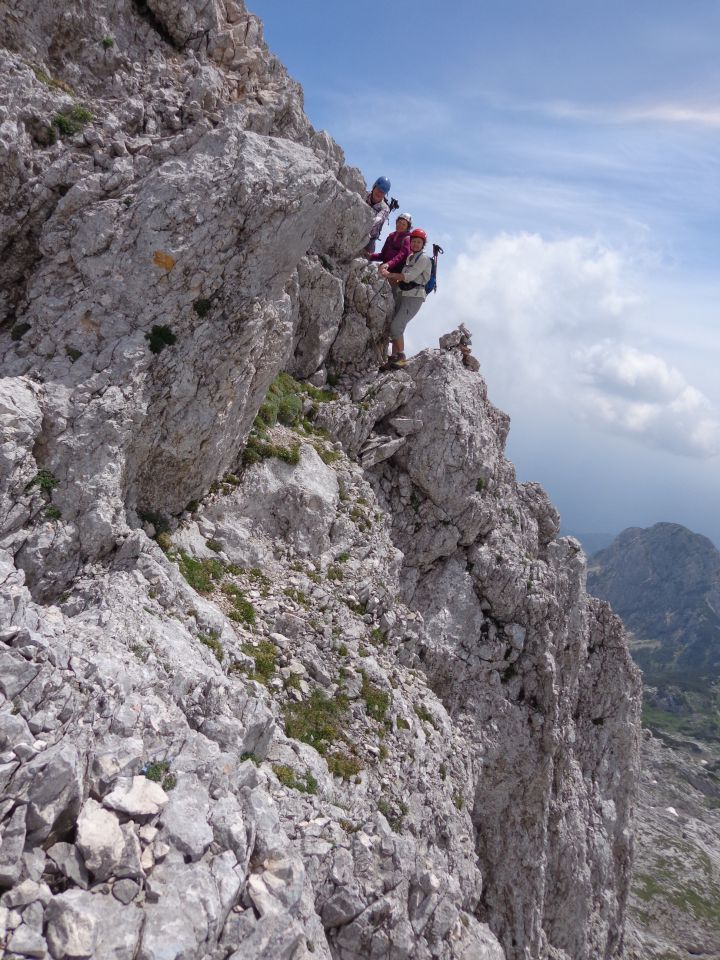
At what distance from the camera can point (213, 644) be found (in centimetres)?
1742

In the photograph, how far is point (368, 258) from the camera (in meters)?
32.7

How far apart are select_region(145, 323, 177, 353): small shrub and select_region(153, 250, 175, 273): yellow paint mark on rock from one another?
6.96 ft

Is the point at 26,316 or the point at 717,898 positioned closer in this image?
the point at 26,316

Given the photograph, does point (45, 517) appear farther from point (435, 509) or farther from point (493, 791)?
point (493, 791)

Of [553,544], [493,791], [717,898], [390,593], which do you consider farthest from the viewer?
[717,898]

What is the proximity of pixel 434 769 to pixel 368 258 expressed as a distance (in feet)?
88.1

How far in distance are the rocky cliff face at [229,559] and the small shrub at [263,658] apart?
0.13 metres

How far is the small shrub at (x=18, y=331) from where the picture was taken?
18.7m

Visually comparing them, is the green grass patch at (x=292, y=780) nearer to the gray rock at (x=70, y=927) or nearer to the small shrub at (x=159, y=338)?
the gray rock at (x=70, y=927)

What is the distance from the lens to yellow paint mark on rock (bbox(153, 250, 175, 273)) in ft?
64.9

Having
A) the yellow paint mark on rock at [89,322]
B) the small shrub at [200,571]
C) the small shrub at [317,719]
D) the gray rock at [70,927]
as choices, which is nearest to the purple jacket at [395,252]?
the yellow paint mark on rock at [89,322]

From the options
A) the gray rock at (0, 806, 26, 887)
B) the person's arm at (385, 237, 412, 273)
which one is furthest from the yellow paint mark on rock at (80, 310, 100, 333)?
the person's arm at (385, 237, 412, 273)

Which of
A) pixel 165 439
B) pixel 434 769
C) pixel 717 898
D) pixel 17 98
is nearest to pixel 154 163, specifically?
pixel 17 98

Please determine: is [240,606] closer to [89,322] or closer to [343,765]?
[343,765]
